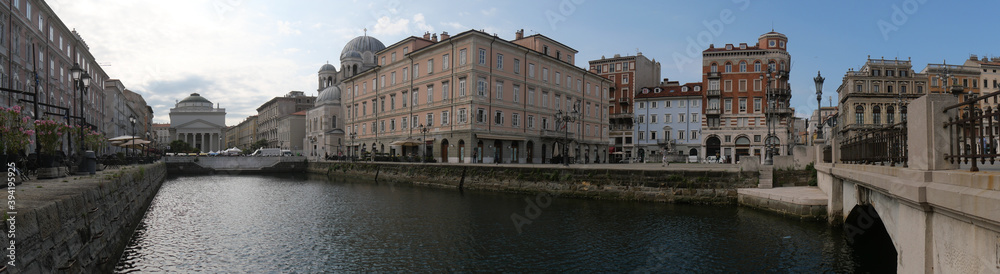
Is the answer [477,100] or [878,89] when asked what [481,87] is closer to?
[477,100]

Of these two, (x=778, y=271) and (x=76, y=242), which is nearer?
(x=76, y=242)

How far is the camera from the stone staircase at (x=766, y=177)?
24.5 meters

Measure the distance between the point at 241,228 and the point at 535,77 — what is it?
38822 mm

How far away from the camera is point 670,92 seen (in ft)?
249

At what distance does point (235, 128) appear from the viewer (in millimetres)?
178375

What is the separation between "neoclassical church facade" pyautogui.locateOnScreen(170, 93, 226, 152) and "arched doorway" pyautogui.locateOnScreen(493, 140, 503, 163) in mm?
104810

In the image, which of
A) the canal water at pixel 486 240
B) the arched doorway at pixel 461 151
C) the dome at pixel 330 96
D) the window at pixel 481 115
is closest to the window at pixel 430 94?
the arched doorway at pixel 461 151

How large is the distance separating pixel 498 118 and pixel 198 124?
363 feet

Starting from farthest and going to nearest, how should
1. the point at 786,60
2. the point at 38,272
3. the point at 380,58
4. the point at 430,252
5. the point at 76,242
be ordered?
the point at 786,60 → the point at 380,58 → the point at 430,252 → the point at 76,242 → the point at 38,272

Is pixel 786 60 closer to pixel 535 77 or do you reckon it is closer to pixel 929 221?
pixel 535 77

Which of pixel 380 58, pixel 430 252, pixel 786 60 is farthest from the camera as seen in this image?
pixel 786 60

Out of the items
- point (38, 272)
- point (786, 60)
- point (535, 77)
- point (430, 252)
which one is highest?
point (786, 60)

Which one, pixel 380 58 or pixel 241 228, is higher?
pixel 380 58

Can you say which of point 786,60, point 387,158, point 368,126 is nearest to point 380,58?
point 368,126
